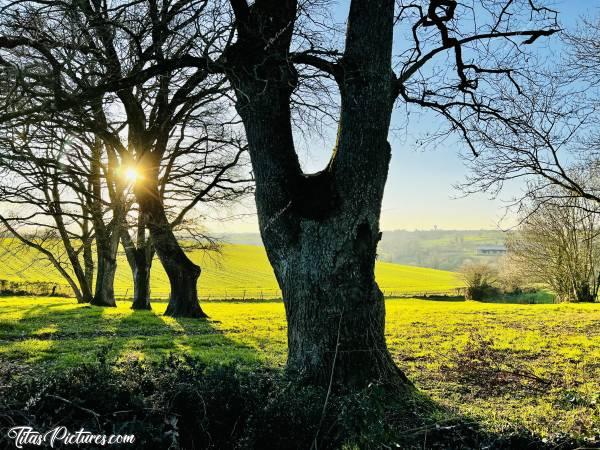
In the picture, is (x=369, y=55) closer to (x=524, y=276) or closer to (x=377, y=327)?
(x=377, y=327)

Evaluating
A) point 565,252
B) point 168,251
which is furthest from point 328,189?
point 565,252

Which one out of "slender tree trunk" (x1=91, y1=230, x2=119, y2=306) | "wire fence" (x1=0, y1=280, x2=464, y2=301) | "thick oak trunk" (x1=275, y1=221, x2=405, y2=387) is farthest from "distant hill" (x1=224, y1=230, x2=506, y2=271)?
"thick oak trunk" (x1=275, y1=221, x2=405, y2=387)

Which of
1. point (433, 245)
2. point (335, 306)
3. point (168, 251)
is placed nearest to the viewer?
point (335, 306)

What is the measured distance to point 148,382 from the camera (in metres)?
3.25

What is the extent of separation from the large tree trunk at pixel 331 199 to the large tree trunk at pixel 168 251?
10.6m

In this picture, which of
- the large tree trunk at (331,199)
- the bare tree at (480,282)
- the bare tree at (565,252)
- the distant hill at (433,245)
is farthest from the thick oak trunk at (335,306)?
the distant hill at (433,245)

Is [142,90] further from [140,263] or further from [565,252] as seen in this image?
[565,252]

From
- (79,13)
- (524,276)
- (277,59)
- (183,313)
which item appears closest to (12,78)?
(79,13)

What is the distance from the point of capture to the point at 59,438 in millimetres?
2357

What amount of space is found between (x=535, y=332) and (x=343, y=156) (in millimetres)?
10423

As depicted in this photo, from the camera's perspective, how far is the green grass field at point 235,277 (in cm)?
4611

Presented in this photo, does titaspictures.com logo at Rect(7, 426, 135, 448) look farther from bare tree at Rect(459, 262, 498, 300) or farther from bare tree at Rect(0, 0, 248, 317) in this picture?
bare tree at Rect(459, 262, 498, 300)

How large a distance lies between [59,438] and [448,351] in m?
8.62

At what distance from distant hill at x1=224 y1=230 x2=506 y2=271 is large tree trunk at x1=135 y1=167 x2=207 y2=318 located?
8448 cm
